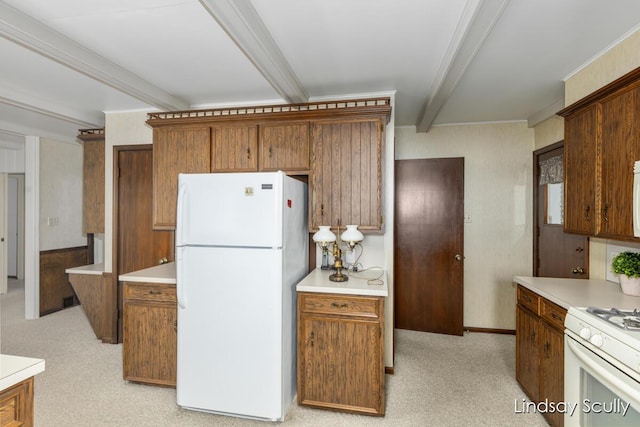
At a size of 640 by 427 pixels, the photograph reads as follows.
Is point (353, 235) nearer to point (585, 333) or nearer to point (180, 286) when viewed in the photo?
point (180, 286)

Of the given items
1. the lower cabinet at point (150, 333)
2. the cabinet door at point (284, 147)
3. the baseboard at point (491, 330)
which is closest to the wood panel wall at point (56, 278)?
the lower cabinet at point (150, 333)

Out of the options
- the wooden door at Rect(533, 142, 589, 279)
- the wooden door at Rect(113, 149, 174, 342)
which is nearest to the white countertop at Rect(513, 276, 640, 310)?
the wooden door at Rect(533, 142, 589, 279)

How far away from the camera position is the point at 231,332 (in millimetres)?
2203

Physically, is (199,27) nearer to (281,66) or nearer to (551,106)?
(281,66)

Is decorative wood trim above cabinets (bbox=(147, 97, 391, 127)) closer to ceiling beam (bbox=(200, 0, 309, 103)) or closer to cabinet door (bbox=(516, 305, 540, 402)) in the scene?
ceiling beam (bbox=(200, 0, 309, 103))

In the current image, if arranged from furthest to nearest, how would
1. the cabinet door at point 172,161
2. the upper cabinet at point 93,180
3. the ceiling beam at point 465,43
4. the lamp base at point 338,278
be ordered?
1. the upper cabinet at point 93,180
2. the cabinet door at point 172,161
3. the lamp base at point 338,278
4. the ceiling beam at point 465,43

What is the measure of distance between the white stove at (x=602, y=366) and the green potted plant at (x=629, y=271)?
0.37 metres

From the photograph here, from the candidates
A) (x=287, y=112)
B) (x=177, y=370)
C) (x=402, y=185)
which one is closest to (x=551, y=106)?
(x=402, y=185)

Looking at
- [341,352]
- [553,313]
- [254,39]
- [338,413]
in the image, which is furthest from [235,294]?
[553,313]

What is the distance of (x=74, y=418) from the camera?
2.20m

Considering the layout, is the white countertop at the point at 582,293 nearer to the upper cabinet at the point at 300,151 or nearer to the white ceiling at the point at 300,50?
the upper cabinet at the point at 300,151

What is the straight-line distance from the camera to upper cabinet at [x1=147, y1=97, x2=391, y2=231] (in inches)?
102

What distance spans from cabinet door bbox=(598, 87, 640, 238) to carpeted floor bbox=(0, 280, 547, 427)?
137 cm

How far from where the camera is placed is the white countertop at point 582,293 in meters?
1.83
